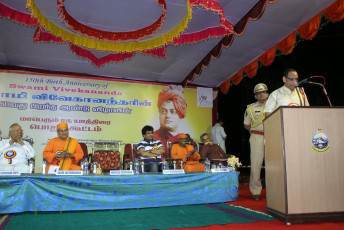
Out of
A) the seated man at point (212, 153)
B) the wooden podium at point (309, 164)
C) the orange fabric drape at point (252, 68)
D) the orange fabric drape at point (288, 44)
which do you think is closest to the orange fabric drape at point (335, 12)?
the orange fabric drape at point (288, 44)

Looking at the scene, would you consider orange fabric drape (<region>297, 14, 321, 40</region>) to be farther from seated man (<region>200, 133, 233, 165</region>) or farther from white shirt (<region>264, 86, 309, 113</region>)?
seated man (<region>200, 133, 233, 165</region>)

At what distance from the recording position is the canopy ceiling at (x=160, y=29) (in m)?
3.99

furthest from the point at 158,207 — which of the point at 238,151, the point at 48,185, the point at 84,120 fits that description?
the point at 238,151

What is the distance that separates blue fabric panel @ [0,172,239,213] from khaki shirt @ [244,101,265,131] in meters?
0.92

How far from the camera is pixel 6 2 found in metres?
3.97

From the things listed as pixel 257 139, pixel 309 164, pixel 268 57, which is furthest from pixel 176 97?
pixel 309 164

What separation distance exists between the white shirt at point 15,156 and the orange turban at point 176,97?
389 centimetres

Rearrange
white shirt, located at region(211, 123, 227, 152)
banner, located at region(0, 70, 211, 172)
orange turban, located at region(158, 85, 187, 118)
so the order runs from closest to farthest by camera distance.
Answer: banner, located at region(0, 70, 211, 172), white shirt, located at region(211, 123, 227, 152), orange turban, located at region(158, 85, 187, 118)

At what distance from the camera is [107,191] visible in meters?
2.93

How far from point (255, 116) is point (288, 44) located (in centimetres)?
149

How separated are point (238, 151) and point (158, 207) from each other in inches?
174

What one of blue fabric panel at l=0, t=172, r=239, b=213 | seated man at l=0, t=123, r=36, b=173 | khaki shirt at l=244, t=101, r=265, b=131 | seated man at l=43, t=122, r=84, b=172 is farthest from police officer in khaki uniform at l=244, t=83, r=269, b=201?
seated man at l=0, t=123, r=36, b=173

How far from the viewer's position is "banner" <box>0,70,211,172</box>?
6098 millimetres

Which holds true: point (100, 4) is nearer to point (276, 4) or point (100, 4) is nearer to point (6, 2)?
point (6, 2)
